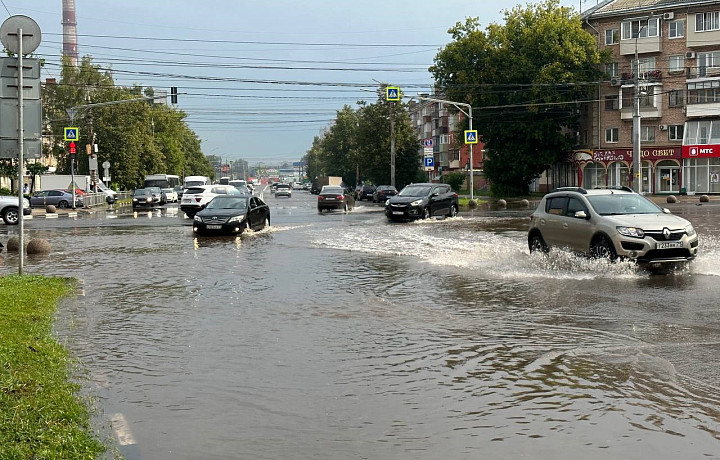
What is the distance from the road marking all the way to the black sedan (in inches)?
797

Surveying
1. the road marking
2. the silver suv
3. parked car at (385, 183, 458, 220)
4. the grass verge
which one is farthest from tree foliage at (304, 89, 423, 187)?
the road marking

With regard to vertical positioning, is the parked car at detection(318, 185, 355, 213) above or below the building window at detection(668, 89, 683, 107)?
below

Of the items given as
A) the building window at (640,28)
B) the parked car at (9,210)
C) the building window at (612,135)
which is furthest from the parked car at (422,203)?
the building window at (640,28)

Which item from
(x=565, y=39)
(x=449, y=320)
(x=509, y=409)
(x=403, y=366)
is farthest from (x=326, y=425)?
(x=565, y=39)

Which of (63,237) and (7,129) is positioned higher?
(7,129)

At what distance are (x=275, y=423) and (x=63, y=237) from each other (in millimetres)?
23397

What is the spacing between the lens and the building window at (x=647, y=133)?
66.2 m

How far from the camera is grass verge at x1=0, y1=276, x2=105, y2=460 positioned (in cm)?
492

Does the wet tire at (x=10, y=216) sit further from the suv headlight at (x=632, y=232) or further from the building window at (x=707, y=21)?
the building window at (x=707, y=21)

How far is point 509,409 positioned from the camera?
6.16m

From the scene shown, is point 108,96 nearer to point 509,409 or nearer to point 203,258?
point 203,258

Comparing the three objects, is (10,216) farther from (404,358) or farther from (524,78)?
(524,78)

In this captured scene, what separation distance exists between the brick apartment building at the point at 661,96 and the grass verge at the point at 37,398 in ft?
188

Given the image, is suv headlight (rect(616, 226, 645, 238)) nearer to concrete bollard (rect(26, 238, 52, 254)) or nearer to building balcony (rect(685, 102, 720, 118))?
concrete bollard (rect(26, 238, 52, 254))
